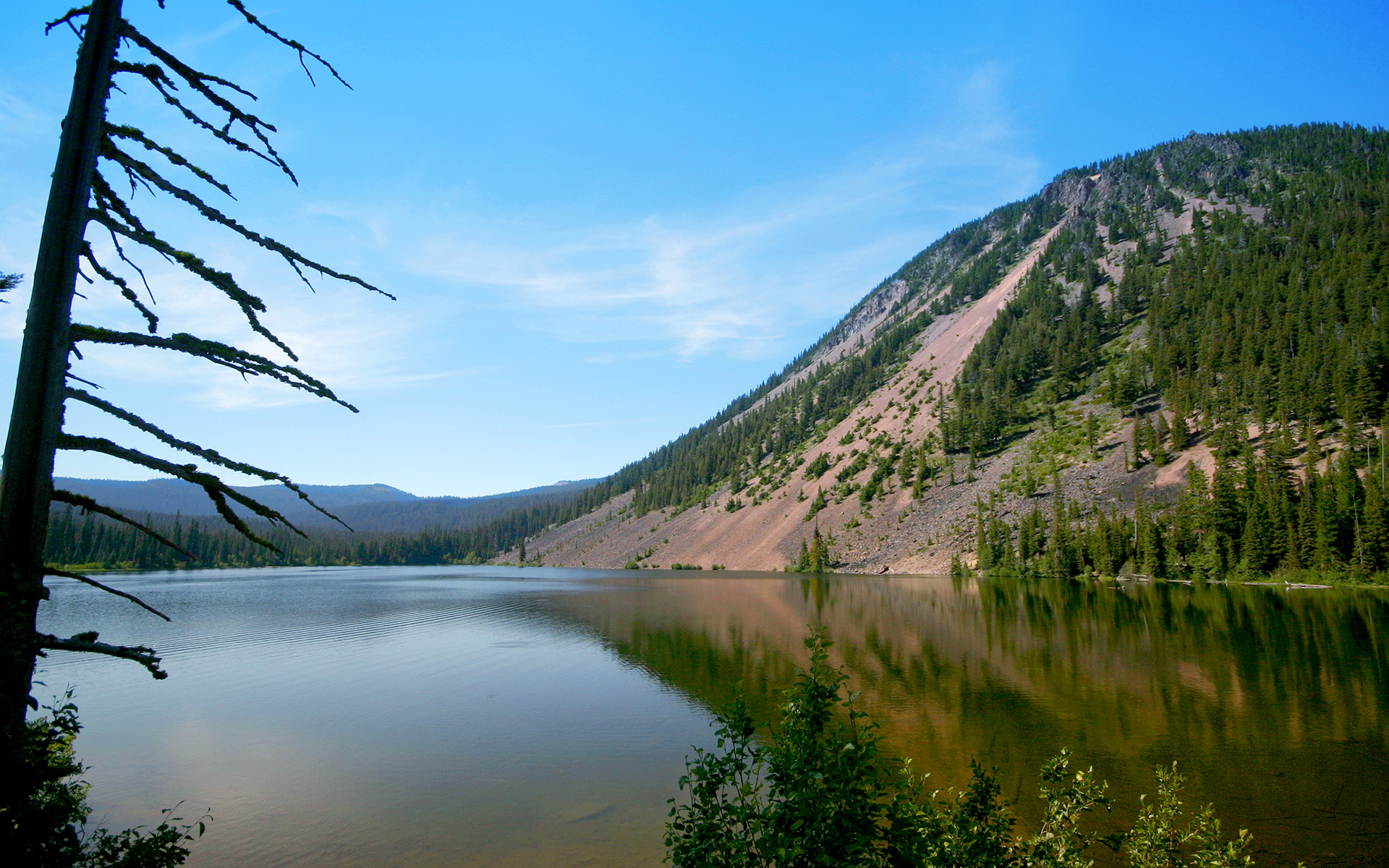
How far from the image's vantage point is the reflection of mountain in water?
13.9 metres

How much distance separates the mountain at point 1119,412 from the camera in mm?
69000

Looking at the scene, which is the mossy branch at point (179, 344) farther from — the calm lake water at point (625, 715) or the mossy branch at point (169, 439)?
the calm lake water at point (625, 715)

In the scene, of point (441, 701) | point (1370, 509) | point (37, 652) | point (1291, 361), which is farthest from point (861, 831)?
point (1291, 361)

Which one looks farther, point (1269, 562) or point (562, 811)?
point (1269, 562)

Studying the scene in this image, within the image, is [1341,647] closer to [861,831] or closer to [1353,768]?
[1353,768]

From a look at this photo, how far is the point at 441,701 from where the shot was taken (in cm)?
2273

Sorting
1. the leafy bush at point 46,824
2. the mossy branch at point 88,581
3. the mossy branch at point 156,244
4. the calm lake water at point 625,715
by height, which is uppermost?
the mossy branch at point 156,244

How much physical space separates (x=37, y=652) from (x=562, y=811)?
462 inches

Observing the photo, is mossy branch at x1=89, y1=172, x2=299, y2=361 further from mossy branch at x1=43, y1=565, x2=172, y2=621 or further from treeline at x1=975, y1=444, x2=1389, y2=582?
treeline at x1=975, y1=444, x2=1389, y2=582

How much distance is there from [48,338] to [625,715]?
1907cm

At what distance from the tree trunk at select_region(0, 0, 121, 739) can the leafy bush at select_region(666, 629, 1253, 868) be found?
16.0 feet

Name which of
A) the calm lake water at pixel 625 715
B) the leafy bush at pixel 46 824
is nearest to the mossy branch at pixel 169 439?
the leafy bush at pixel 46 824

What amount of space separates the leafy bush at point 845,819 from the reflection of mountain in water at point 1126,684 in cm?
683

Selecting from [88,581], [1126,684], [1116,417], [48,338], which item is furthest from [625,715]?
[1116,417]
